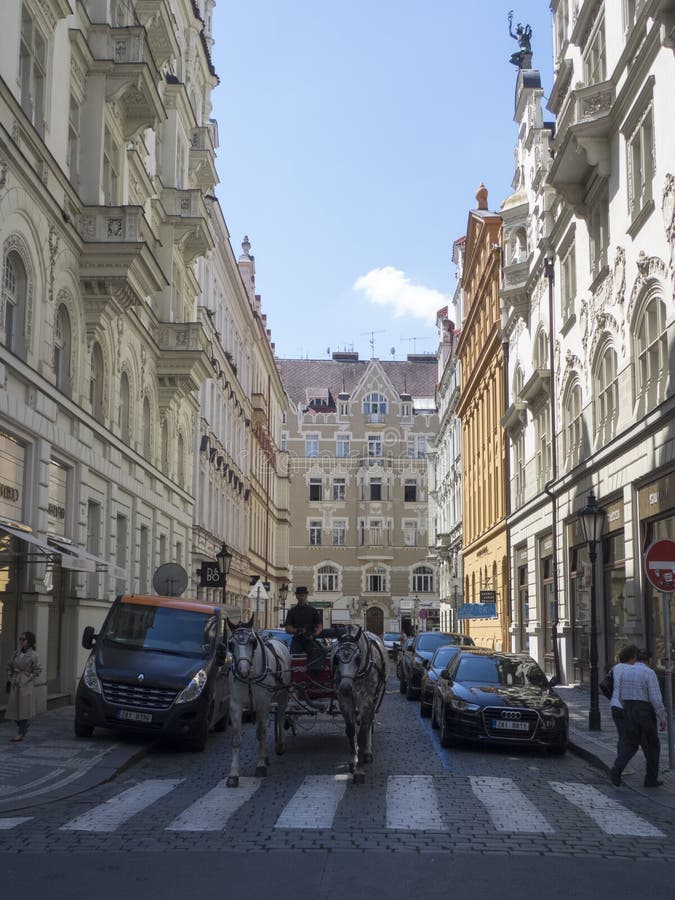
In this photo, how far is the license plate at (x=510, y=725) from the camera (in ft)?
51.8

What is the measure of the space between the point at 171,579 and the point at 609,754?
11.8 m

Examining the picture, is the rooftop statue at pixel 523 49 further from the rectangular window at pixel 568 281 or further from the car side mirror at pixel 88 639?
the car side mirror at pixel 88 639

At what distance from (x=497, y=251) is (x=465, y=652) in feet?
91.7

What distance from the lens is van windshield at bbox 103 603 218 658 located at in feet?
55.1

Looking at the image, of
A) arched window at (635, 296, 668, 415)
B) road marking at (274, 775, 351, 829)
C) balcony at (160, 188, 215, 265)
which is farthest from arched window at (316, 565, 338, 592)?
road marking at (274, 775, 351, 829)

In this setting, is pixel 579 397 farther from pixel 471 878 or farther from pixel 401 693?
pixel 471 878

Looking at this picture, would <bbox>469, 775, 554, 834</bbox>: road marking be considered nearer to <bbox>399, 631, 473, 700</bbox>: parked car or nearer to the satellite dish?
the satellite dish

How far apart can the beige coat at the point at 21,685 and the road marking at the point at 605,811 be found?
7335 millimetres

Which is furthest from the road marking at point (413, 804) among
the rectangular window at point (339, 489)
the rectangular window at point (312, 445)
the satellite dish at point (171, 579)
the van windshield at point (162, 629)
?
the rectangular window at point (312, 445)

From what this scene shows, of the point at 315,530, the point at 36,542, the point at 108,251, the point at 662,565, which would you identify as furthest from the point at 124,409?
the point at 315,530

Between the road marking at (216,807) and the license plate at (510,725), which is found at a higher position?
the license plate at (510,725)

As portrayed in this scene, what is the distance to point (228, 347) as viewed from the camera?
5009 centimetres

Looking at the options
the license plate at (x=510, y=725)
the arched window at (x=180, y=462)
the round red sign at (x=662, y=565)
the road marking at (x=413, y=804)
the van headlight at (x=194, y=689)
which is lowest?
the road marking at (x=413, y=804)

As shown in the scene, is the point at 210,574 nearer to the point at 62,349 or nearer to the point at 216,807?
the point at 62,349
